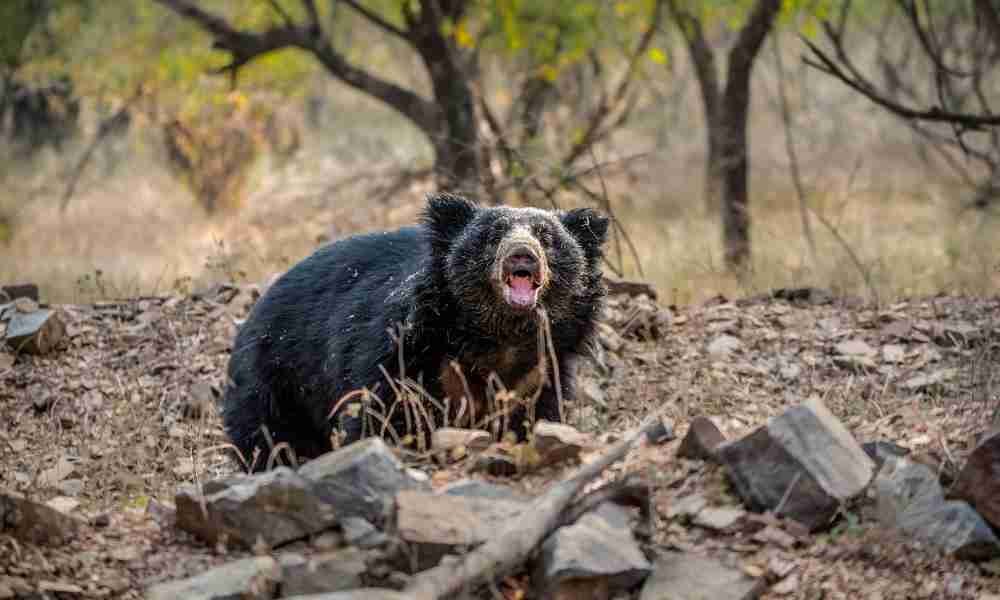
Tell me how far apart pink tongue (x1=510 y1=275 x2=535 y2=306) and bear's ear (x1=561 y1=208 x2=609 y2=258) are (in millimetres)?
588

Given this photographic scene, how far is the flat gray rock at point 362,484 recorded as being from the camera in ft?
11.8

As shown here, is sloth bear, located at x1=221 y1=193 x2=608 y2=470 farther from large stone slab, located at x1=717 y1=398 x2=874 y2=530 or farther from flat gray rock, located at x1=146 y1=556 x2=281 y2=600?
flat gray rock, located at x1=146 y1=556 x2=281 y2=600

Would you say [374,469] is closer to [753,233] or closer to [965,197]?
[753,233]

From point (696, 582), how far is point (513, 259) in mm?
1946

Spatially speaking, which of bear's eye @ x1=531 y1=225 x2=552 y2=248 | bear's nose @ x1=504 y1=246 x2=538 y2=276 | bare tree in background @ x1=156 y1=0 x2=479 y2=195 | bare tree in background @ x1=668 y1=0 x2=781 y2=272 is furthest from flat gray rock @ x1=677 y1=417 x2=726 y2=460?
bare tree in background @ x1=156 y1=0 x2=479 y2=195

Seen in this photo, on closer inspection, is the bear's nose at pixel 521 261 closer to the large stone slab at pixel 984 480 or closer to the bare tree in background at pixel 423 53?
the large stone slab at pixel 984 480

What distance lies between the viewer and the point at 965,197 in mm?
14672

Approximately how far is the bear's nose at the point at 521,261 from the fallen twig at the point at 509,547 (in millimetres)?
1622

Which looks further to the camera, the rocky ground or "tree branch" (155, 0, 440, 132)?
"tree branch" (155, 0, 440, 132)

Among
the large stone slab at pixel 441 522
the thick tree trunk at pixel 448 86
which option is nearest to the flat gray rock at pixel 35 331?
the thick tree trunk at pixel 448 86

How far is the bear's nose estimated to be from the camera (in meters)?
5.16

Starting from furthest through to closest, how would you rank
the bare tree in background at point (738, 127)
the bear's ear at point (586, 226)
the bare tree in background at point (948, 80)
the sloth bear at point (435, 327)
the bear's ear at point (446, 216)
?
the bare tree in background at point (738, 127), the bare tree in background at point (948, 80), the bear's ear at point (586, 226), the bear's ear at point (446, 216), the sloth bear at point (435, 327)

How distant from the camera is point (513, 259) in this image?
517cm

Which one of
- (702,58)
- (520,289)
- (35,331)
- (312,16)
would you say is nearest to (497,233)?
(520,289)
